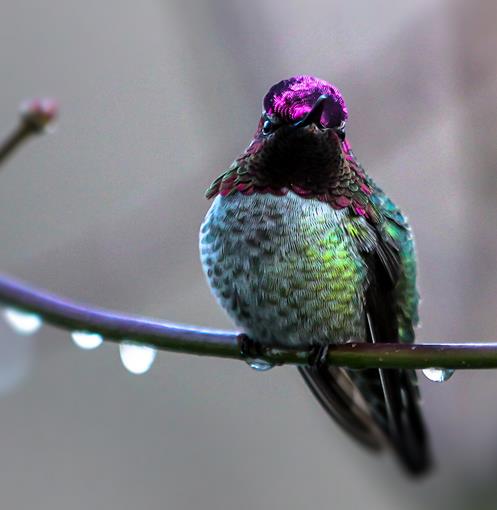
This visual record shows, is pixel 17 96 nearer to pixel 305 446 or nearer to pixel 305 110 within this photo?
pixel 305 446

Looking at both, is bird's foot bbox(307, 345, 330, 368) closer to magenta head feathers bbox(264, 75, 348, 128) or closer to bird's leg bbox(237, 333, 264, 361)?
bird's leg bbox(237, 333, 264, 361)

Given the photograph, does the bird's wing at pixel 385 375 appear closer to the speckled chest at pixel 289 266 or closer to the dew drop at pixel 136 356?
the speckled chest at pixel 289 266

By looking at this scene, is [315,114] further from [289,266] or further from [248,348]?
[248,348]

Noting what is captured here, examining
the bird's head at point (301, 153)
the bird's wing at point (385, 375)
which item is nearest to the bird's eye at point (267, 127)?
the bird's head at point (301, 153)

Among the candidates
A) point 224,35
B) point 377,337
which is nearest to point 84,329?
point 377,337

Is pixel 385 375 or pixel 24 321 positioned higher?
pixel 24 321

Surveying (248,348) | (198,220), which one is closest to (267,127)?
(248,348)

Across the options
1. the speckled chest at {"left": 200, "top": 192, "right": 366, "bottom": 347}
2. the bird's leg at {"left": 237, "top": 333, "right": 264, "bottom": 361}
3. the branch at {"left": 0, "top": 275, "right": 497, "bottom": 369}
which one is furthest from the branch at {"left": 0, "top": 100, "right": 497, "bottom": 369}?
the speckled chest at {"left": 200, "top": 192, "right": 366, "bottom": 347}
